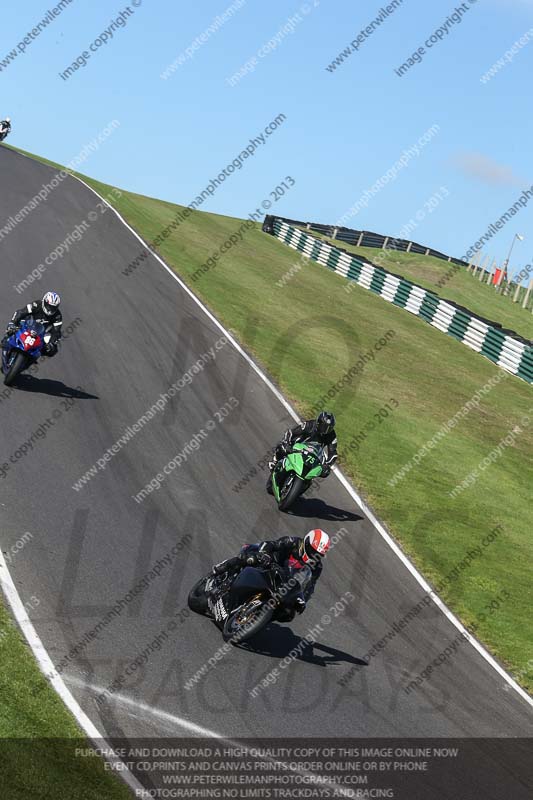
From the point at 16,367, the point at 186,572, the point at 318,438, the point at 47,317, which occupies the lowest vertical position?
the point at 16,367

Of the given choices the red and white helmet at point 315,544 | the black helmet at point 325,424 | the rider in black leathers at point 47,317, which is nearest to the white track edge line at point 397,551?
the black helmet at point 325,424

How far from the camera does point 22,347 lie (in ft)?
63.9

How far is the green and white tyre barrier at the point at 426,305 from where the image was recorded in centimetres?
3781

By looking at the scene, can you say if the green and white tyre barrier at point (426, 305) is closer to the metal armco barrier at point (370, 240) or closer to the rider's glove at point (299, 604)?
the metal armco barrier at point (370, 240)

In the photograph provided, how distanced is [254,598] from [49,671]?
2.67 metres

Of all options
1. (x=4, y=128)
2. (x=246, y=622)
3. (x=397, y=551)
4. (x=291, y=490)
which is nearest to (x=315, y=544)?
(x=246, y=622)

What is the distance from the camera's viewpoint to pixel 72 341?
2553cm

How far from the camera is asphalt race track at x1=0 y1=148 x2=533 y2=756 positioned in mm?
10961

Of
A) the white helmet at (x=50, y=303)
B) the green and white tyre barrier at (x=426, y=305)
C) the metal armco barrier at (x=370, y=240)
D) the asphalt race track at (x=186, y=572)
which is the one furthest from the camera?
the metal armco barrier at (x=370, y=240)

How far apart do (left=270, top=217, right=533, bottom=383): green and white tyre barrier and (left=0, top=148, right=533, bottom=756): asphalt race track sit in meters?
14.6

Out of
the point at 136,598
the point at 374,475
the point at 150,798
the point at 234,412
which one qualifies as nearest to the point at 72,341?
the point at 234,412

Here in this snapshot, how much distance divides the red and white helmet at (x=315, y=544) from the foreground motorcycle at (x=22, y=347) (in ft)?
29.2

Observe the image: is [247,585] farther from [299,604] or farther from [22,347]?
[22,347]

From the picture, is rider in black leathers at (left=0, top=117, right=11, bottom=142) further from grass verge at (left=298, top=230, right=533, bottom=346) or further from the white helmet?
the white helmet
